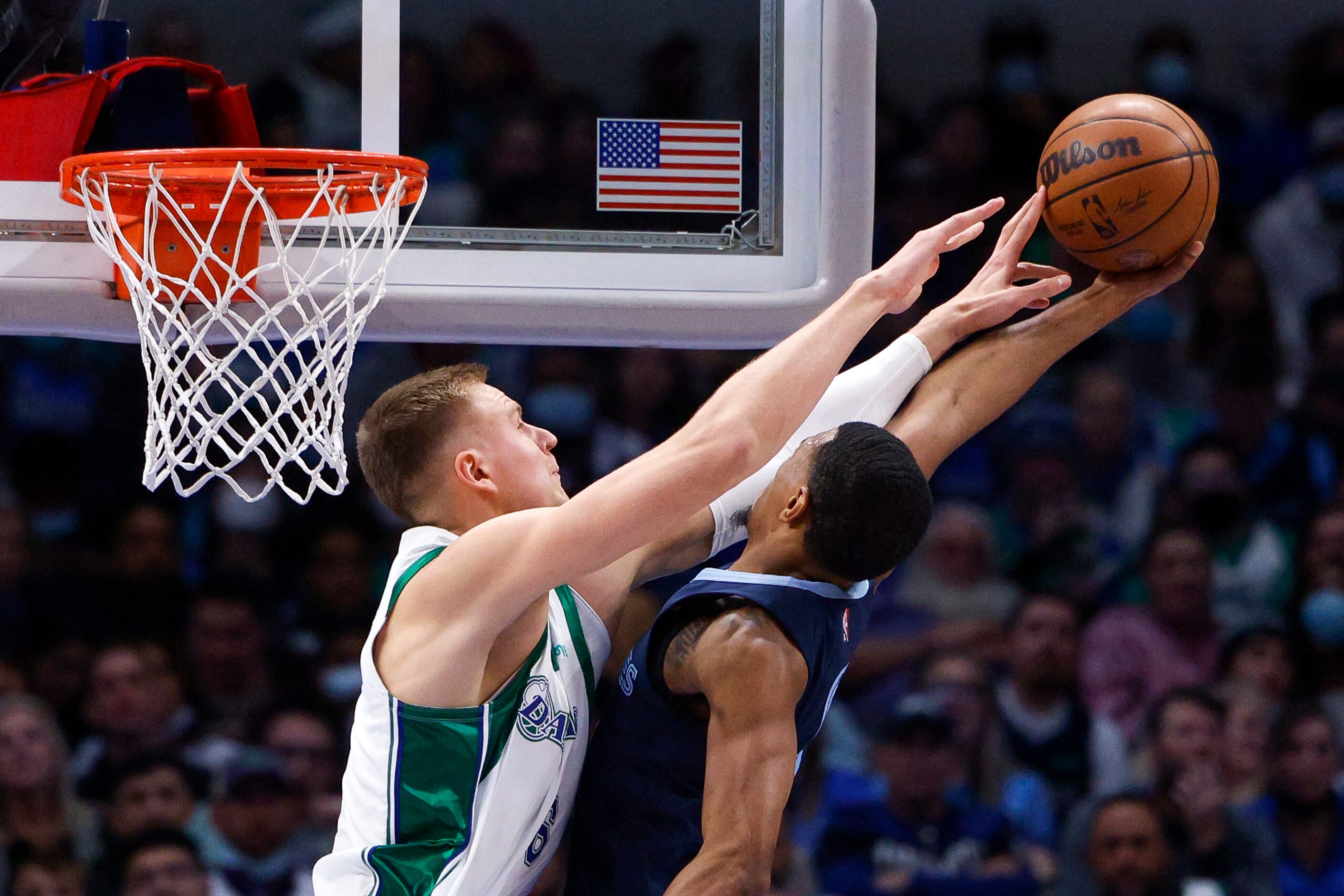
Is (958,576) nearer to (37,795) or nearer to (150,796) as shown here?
(150,796)

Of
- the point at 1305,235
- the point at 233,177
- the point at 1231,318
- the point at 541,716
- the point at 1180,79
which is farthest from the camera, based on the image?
the point at 1180,79

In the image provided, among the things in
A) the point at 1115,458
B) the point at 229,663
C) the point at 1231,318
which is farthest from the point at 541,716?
the point at 1231,318

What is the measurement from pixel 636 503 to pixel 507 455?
0.44 m

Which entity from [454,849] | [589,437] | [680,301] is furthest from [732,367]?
[454,849]

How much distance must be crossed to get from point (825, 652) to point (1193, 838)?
245 centimetres

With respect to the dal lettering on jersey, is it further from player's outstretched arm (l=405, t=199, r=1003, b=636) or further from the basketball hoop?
the basketball hoop

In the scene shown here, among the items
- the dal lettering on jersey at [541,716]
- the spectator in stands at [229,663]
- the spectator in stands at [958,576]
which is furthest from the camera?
the spectator in stands at [958,576]

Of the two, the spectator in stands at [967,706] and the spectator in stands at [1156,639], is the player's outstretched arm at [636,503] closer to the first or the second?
the spectator in stands at [967,706]

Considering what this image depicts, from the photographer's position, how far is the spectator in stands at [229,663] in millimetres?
4395

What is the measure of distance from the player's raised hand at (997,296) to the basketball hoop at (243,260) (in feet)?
3.46

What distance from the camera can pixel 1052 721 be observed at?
460 cm

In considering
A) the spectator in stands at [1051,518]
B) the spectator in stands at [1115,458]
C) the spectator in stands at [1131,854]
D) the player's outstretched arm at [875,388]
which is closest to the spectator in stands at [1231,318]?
the spectator in stands at [1115,458]

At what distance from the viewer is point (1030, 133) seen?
17.7 feet

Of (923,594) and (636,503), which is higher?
(636,503)
